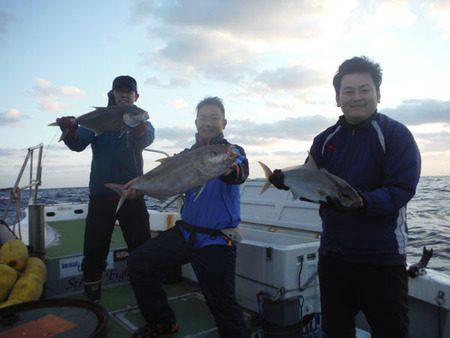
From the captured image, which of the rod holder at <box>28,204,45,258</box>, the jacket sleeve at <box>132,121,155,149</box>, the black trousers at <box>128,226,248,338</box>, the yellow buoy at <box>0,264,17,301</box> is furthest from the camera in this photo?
the rod holder at <box>28,204,45,258</box>

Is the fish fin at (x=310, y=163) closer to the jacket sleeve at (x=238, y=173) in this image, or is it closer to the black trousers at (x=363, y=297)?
the jacket sleeve at (x=238, y=173)

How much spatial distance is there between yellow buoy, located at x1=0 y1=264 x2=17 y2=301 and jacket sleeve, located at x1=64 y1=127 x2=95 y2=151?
1552 mm

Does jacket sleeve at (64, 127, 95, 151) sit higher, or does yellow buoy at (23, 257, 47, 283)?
jacket sleeve at (64, 127, 95, 151)

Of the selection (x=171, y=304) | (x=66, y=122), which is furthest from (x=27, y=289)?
(x=66, y=122)

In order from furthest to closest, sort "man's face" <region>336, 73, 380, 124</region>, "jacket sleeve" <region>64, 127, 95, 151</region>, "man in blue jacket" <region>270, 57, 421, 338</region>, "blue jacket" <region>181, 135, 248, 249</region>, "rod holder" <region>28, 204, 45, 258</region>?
"rod holder" <region>28, 204, 45, 258</region> < "jacket sleeve" <region>64, 127, 95, 151</region> < "blue jacket" <region>181, 135, 248, 249</region> < "man's face" <region>336, 73, 380, 124</region> < "man in blue jacket" <region>270, 57, 421, 338</region>

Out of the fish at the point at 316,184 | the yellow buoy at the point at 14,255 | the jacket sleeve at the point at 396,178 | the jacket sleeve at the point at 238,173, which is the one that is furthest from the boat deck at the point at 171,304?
the jacket sleeve at the point at 396,178

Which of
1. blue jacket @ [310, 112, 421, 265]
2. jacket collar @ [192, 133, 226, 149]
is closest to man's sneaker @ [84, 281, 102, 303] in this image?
jacket collar @ [192, 133, 226, 149]

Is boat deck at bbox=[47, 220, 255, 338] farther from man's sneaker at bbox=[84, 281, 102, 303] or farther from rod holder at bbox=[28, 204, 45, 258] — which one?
rod holder at bbox=[28, 204, 45, 258]

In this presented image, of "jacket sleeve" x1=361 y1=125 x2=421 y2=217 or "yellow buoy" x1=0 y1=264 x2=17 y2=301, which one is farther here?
"yellow buoy" x1=0 y1=264 x2=17 y2=301

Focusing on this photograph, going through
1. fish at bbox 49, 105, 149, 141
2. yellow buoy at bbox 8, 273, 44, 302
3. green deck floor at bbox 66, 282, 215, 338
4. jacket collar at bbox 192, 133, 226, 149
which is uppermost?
fish at bbox 49, 105, 149, 141

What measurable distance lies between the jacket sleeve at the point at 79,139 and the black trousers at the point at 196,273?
1531 mm

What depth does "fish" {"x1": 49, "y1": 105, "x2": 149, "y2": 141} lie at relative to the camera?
14.1ft

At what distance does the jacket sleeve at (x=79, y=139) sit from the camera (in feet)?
14.6

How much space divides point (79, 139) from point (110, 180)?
611mm
